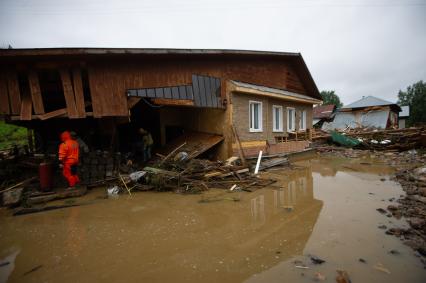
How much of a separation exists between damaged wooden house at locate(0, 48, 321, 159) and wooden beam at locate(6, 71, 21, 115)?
28mm

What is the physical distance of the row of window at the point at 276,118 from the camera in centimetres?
1184

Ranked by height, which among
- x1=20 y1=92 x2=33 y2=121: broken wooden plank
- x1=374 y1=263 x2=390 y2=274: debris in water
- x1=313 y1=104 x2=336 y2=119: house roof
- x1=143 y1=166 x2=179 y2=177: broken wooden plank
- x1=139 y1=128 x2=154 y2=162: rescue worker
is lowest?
x1=374 y1=263 x2=390 y2=274: debris in water

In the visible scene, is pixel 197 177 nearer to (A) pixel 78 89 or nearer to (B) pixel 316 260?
(B) pixel 316 260

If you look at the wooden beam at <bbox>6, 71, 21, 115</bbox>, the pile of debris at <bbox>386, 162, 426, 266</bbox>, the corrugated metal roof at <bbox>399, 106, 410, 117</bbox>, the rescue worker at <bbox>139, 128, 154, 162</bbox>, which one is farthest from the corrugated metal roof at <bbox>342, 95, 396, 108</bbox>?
the wooden beam at <bbox>6, 71, 21, 115</bbox>

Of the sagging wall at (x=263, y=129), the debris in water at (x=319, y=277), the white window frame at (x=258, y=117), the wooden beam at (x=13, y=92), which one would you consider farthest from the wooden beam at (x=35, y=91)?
the debris in water at (x=319, y=277)

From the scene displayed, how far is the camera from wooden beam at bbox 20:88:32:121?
298 inches

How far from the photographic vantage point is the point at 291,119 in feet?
49.7

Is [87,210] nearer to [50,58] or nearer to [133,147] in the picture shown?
[50,58]

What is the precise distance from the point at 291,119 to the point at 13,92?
1413cm

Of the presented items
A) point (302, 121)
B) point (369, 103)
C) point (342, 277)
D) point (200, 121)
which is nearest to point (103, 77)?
point (200, 121)

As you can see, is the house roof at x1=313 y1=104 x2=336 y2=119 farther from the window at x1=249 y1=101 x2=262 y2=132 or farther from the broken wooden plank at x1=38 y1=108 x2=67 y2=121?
the broken wooden plank at x1=38 y1=108 x2=67 y2=121

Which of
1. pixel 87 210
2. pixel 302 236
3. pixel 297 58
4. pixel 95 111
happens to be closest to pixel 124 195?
pixel 87 210

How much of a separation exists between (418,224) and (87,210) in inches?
287

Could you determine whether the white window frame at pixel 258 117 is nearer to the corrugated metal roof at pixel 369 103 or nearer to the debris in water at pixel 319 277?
the debris in water at pixel 319 277
